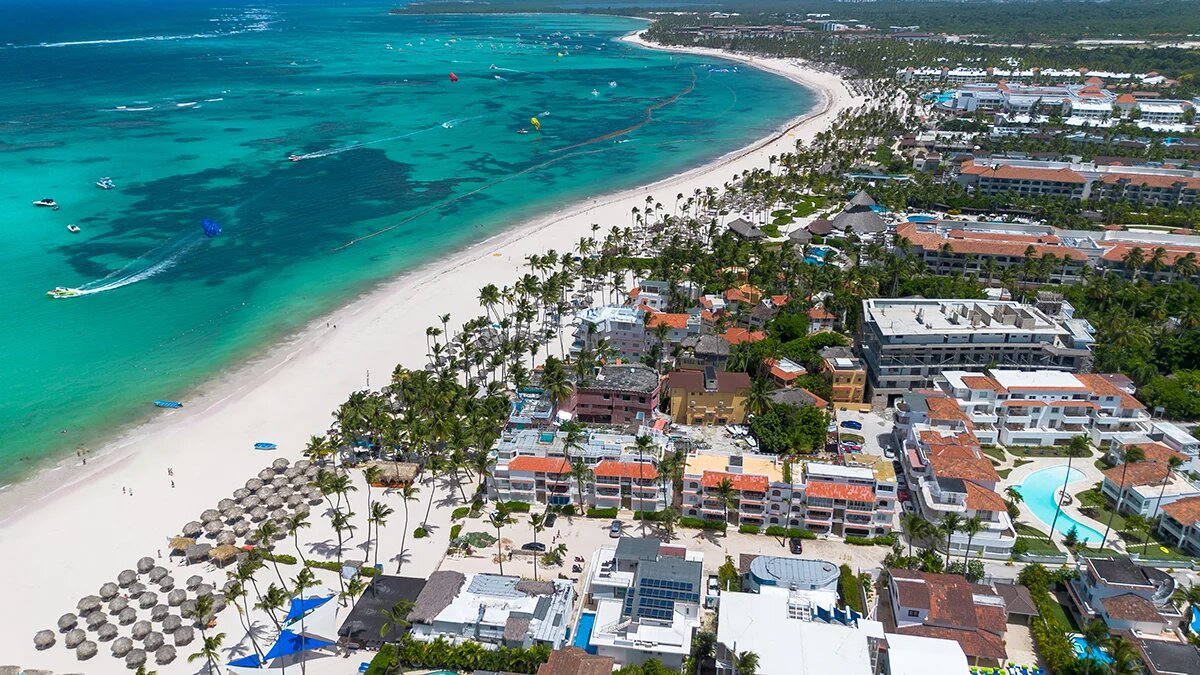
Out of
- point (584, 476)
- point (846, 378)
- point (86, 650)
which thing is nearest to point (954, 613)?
point (584, 476)

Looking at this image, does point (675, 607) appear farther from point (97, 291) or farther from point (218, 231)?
point (218, 231)

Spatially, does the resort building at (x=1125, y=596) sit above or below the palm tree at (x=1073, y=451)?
above

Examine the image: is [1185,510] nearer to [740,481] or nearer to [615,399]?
[740,481]

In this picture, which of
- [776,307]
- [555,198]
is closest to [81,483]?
[776,307]

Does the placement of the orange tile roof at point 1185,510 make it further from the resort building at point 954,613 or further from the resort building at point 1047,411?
the resort building at point 954,613

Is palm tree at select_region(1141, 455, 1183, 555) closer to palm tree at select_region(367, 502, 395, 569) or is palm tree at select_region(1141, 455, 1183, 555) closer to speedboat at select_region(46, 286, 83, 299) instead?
palm tree at select_region(367, 502, 395, 569)

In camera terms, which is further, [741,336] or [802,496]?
[741,336]

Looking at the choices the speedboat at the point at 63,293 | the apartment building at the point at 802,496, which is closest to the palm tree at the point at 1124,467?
the apartment building at the point at 802,496
